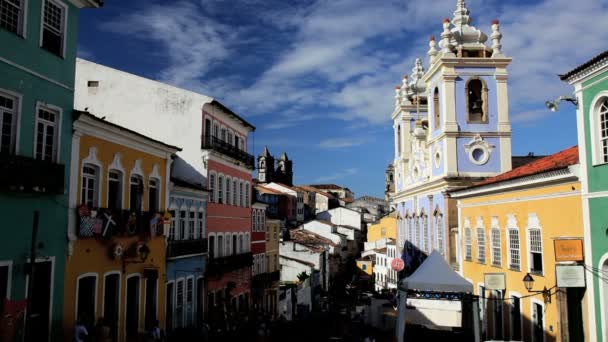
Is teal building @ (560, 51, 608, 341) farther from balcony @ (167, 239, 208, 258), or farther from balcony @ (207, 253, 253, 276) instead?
balcony @ (207, 253, 253, 276)

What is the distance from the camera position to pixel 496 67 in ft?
100.0

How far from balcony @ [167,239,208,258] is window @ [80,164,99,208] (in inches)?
200

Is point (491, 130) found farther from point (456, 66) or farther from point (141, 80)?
point (141, 80)

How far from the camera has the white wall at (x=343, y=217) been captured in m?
85.4

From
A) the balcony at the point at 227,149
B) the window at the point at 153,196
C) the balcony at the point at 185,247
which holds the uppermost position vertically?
the balcony at the point at 227,149

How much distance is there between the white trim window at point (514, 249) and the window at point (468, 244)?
13.2 ft

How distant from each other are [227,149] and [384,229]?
43.6 metres

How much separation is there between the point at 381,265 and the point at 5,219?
49.7 m

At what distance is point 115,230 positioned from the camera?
53.8 ft

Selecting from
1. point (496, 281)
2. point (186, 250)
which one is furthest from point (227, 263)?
point (496, 281)

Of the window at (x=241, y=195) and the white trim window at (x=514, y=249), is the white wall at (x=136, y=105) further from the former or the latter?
the white trim window at (x=514, y=249)

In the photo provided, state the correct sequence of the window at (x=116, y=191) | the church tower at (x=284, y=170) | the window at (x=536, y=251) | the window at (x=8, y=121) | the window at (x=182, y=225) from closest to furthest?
1. the window at (x=8, y=121)
2. the window at (x=116, y=191)
3. the window at (x=536, y=251)
4. the window at (x=182, y=225)
5. the church tower at (x=284, y=170)

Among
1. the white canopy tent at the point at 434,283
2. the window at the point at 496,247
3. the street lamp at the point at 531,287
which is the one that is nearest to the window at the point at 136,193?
the white canopy tent at the point at 434,283

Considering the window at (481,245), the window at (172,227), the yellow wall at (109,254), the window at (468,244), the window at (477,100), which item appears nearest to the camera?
the yellow wall at (109,254)
